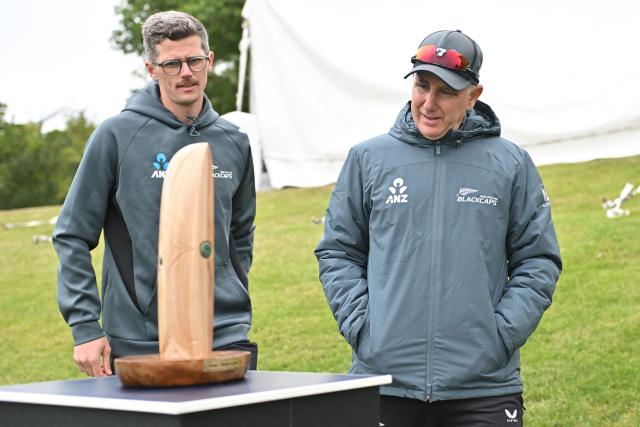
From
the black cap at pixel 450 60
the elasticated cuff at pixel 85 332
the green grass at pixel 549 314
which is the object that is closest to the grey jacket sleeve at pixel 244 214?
the elasticated cuff at pixel 85 332

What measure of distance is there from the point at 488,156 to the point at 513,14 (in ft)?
32.2

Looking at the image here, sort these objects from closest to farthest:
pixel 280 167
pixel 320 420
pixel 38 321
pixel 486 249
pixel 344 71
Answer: pixel 320 420
pixel 486 249
pixel 38 321
pixel 344 71
pixel 280 167

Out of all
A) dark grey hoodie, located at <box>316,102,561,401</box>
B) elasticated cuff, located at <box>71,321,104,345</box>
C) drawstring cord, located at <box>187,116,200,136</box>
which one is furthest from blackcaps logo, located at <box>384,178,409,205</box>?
elasticated cuff, located at <box>71,321,104,345</box>

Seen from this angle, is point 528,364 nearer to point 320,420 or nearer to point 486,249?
point 486,249

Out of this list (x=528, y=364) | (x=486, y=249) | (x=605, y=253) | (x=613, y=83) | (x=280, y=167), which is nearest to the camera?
(x=486, y=249)

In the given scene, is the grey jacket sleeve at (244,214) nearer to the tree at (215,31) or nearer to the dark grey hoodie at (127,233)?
the dark grey hoodie at (127,233)

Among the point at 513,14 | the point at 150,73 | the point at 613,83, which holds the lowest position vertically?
the point at 150,73

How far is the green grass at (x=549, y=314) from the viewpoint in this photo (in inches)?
283

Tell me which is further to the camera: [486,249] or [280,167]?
[280,167]

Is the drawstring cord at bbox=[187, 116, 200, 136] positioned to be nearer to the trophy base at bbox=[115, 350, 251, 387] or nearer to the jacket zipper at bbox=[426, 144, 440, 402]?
the jacket zipper at bbox=[426, 144, 440, 402]

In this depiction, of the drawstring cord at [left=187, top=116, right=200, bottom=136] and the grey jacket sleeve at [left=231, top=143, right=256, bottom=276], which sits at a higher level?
the drawstring cord at [left=187, top=116, right=200, bottom=136]

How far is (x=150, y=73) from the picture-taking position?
4.03 meters

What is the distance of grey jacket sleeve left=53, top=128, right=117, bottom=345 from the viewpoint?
156 inches

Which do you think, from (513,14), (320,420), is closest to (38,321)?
(513,14)
